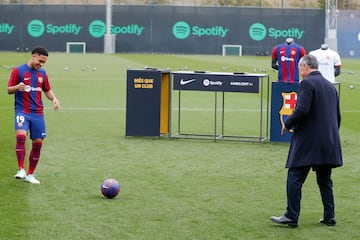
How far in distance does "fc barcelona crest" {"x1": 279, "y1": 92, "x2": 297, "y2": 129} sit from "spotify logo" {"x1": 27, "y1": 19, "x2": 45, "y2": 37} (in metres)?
49.6

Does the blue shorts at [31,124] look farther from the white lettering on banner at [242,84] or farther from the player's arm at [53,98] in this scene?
the white lettering on banner at [242,84]

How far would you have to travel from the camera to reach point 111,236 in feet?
31.9

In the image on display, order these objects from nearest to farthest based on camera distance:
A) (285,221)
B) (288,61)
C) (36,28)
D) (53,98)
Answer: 1. (285,221)
2. (53,98)
3. (288,61)
4. (36,28)

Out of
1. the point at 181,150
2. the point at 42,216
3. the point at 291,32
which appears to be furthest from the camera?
the point at 291,32

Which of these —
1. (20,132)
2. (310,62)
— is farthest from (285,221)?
(20,132)

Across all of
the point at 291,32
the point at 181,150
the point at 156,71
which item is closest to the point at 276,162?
the point at 181,150

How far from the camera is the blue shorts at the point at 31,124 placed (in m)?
12.8

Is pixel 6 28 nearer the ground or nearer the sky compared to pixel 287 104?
nearer the sky

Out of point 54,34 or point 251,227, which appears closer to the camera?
point 251,227

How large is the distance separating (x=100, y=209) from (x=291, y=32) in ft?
183

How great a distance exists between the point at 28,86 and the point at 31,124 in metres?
0.53

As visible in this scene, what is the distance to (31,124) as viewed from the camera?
1288cm

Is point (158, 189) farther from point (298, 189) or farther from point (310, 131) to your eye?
point (310, 131)

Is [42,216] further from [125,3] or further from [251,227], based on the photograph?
[125,3]
